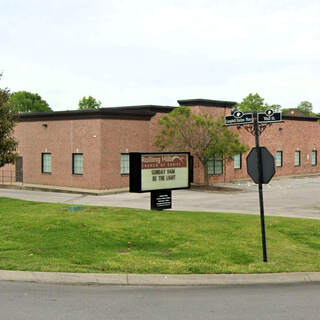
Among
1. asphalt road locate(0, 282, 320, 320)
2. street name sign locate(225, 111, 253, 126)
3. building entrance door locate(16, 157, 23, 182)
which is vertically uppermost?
street name sign locate(225, 111, 253, 126)

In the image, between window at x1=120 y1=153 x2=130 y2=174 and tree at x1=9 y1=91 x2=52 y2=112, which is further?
tree at x1=9 y1=91 x2=52 y2=112

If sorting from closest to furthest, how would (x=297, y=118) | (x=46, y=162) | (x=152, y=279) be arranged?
(x=152, y=279) → (x=46, y=162) → (x=297, y=118)

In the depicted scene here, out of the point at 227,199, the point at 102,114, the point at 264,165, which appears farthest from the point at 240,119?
the point at 102,114

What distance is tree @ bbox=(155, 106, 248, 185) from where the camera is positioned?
120ft

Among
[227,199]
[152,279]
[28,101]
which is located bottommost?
[227,199]

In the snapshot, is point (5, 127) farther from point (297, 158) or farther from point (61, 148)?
point (297, 158)

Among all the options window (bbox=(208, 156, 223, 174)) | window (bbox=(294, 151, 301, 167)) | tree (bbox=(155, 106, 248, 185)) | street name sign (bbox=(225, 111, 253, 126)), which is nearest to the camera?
street name sign (bbox=(225, 111, 253, 126))

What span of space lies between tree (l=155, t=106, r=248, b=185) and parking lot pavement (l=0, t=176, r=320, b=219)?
298 centimetres

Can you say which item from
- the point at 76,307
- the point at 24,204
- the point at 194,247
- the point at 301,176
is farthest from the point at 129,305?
the point at 301,176

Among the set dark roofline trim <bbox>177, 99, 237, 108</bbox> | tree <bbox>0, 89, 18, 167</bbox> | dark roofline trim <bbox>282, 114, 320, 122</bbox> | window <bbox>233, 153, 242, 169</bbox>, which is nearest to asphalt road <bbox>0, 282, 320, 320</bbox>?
tree <bbox>0, 89, 18, 167</bbox>

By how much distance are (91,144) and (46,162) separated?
196 inches

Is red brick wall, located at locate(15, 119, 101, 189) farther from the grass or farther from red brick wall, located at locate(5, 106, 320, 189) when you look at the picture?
the grass

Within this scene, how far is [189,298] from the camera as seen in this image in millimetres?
8711

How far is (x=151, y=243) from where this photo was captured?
12641 mm
